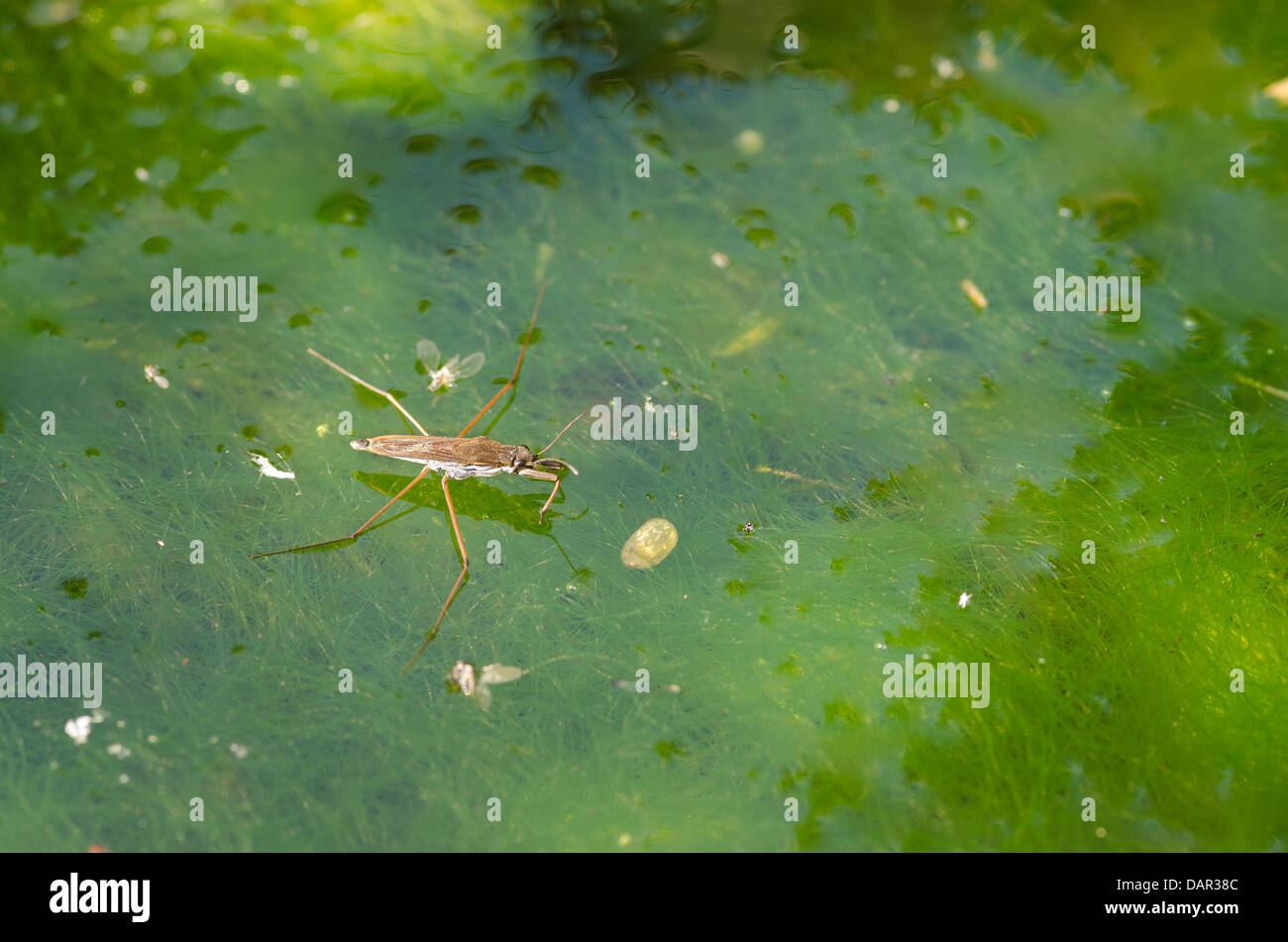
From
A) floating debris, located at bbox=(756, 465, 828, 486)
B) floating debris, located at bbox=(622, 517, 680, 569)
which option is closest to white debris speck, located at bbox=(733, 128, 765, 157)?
floating debris, located at bbox=(756, 465, 828, 486)

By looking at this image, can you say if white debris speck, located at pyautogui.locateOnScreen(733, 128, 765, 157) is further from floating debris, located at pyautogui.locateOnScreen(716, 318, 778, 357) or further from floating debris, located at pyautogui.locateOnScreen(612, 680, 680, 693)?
floating debris, located at pyautogui.locateOnScreen(612, 680, 680, 693)

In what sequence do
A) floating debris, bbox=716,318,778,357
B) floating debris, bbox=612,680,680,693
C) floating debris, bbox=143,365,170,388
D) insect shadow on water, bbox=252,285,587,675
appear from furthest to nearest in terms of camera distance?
floating debris, bbox=716,318,778,357, floating debris, bbox=143,365,170,388, insect shadow on water, bbox=252,285,587,675, floating debris, bbox=612,680,680,693

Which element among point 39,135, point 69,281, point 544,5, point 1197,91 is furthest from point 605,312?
point 1197,91

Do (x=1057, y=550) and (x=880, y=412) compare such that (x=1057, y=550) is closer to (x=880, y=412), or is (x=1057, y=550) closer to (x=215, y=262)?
(x=880, y=412)

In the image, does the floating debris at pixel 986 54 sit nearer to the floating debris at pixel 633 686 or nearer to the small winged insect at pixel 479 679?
the floating debris at pixel 633 686

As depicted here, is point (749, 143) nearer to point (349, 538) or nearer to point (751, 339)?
point (751, 339)

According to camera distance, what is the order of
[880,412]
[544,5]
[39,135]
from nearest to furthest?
[880,412], [39,135], [544,5]
